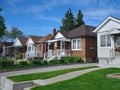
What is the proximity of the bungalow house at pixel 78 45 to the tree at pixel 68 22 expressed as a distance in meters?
28.3

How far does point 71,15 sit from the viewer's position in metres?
63.8

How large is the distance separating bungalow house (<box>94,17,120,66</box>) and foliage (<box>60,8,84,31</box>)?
124ft

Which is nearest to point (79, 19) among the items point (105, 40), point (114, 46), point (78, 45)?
point (78, 45)

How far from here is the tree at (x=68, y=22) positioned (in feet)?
203

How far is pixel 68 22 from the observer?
6244 centimetres

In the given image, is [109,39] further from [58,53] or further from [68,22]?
[68,22]

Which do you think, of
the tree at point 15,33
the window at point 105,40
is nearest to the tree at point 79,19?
the tree at point 15,33

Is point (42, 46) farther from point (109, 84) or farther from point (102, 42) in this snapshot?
point (109, 84)

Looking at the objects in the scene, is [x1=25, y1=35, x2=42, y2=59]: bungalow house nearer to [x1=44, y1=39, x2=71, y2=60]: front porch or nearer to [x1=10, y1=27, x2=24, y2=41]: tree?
[x1=44, y1=39, x2=71, y2=60]: front porch

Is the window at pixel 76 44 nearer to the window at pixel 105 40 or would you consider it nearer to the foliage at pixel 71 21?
the window at pixel 105 40

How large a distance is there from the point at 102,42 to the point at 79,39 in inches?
263

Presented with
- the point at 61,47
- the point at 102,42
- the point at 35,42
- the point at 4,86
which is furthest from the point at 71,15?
the point at 4,86

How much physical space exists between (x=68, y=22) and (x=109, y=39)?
4077cm

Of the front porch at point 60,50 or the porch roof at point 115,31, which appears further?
the front porch at point 60,50
